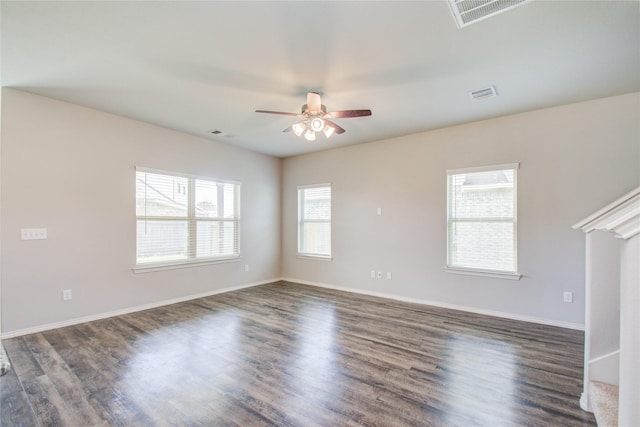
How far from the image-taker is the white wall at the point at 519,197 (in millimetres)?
3514

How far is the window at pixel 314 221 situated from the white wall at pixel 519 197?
0.71ft

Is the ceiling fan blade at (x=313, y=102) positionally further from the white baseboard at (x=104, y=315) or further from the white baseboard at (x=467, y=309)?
the white baseboard at (x=104, y=315)

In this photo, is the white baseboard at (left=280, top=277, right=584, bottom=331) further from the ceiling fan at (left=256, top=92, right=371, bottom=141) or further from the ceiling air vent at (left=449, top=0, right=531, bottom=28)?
the ceiling air vent at (left=449, top=0, right=531, bottom=28)

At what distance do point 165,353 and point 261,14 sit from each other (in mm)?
3109

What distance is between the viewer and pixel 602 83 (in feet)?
10.1

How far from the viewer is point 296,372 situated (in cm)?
257

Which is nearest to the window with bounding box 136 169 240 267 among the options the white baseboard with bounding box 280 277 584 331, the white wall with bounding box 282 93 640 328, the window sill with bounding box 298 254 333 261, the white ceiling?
the white ceiling

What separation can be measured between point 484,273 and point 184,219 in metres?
4.69

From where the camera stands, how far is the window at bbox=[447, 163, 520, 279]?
4055 millimetres

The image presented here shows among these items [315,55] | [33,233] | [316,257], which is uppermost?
[315,55]

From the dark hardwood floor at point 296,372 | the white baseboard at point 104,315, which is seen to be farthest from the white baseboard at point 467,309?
the white baseboard at point 104,315

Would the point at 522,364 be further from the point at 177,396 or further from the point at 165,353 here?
the point at 165,353

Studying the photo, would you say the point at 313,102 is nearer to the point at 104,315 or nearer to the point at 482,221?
the point at 482,221

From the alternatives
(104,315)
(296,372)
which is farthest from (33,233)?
(296,372)
